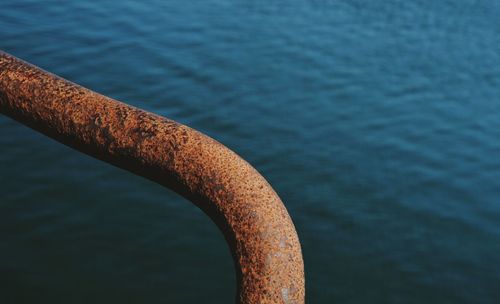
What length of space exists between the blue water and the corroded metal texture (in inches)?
182

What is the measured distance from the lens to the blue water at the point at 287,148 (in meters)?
5.98

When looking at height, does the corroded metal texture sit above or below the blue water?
above

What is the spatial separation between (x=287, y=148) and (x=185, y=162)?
675 cm

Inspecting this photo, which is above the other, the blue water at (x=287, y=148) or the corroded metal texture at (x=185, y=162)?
the corroded metal texture at (x=185, y=162)

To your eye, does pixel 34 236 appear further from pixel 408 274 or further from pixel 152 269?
pixel 408 274

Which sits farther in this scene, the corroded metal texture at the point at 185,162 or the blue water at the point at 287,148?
the blue water at the point at 287,148

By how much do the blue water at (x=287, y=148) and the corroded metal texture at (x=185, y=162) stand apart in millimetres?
4623

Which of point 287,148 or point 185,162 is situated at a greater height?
point 185,162

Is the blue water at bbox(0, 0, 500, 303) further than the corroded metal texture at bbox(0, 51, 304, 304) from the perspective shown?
Yes

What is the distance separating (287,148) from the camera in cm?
782

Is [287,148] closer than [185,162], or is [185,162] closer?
[185,162]

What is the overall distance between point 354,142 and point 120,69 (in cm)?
333

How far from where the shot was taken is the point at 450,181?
7.44m

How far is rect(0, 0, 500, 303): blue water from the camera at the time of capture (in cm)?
598
